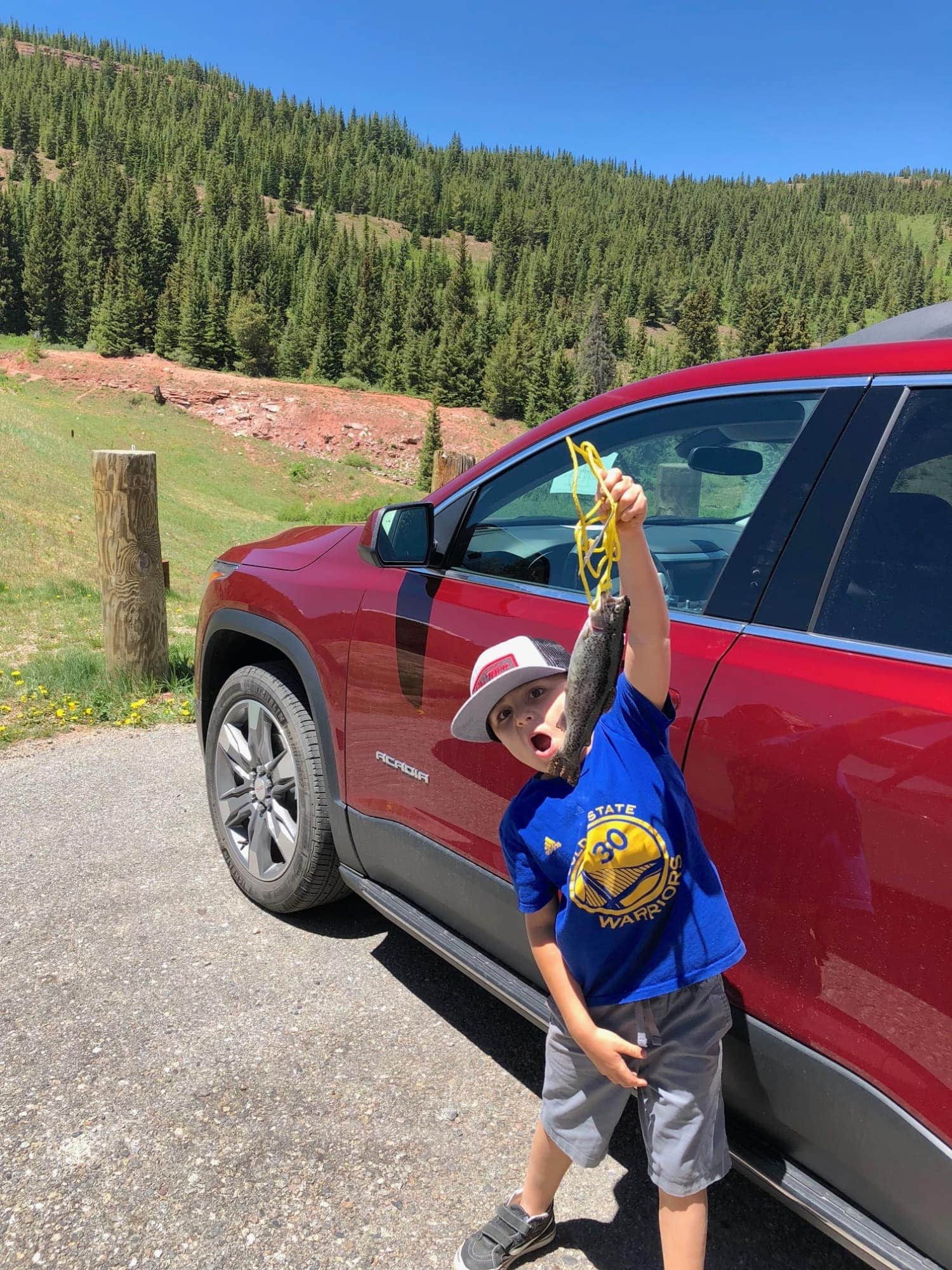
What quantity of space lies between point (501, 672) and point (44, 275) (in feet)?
259

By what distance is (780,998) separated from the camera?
153cm

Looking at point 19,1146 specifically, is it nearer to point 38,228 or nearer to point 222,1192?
point 222,1192

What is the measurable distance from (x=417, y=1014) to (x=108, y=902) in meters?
1.32

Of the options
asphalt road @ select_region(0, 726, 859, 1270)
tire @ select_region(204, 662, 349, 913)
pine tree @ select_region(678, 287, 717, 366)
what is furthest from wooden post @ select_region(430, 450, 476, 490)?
pine tree @ select_region(678, 287, 717, 366)

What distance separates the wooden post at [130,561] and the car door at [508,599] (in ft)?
11.2

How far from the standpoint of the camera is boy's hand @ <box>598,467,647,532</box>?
4.13 feet

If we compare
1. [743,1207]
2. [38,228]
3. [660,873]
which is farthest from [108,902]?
[38,228]

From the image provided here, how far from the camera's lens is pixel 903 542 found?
152 centimetres

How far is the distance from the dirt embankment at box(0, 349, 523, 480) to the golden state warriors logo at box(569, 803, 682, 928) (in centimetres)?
4577

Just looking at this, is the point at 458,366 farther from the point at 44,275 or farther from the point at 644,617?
the point at 644,617

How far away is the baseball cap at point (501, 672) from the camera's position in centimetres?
148

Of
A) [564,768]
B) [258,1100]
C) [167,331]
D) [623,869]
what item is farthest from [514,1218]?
[167,331]

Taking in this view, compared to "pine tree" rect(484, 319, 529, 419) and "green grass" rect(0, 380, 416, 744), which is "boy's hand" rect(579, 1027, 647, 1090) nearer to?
"green grass" rect(0, 380, 416, 744)

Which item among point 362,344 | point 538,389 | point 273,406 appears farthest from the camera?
point 362,344
